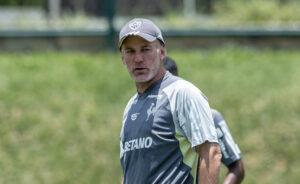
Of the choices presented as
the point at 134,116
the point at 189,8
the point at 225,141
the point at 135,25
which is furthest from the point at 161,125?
the point at 189,8

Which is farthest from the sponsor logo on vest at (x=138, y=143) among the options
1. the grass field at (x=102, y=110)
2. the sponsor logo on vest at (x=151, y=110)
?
the grass field at (x=102, y=110)

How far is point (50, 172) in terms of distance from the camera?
24.7ft

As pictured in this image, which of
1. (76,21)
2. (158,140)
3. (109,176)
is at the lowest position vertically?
(109,176)

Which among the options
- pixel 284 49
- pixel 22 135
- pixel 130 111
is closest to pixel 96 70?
pixel 22 135

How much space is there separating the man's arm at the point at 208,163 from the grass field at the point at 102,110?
4.46m

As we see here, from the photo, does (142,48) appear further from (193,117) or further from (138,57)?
(193,117)

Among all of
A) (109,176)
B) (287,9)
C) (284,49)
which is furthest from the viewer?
(287,9)

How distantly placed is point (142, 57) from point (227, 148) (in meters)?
1.51

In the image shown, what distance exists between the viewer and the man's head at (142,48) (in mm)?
3266

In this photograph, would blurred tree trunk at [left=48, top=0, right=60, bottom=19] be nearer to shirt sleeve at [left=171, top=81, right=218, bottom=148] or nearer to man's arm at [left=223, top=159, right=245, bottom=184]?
man's arm at [left=223, top=159, right=245, bottom=184]

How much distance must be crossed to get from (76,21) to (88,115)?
126 inches

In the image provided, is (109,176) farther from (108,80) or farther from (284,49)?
(284,49)

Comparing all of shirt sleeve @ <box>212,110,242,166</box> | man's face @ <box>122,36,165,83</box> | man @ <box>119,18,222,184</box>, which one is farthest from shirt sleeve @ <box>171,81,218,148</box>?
shirt sleeve @ <box>212,110,242,166</box>

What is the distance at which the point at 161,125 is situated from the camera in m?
3.23
